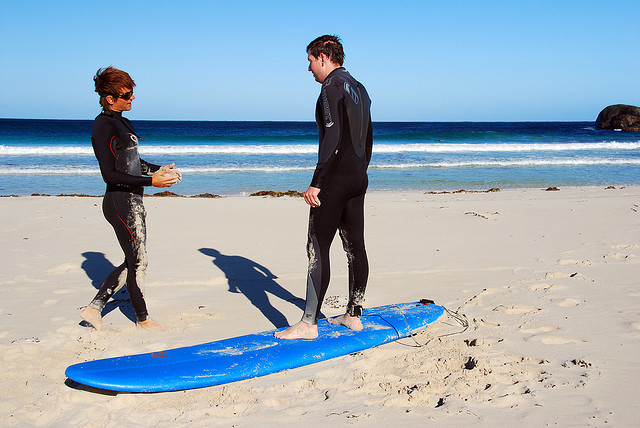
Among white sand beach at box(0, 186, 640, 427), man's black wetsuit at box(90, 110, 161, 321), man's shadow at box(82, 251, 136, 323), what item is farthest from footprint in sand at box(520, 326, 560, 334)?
man's shadow at box(82, 251, 136, 323)

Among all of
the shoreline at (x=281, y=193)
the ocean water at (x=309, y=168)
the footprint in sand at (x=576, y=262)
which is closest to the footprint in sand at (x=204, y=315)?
the footprint in sand at (x=576, y=262)

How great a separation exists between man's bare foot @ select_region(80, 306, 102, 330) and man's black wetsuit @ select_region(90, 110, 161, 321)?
0.03 meters

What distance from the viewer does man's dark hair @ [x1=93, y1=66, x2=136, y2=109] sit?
350cm

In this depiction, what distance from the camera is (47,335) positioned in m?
3.75

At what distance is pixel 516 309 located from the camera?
418 cm

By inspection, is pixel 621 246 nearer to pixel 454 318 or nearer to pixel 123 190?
pixel 454 318

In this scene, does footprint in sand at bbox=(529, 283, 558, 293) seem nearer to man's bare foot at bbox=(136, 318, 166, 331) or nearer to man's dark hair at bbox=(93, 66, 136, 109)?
man's bare foot at bbox=(136, 318, 166, 331)

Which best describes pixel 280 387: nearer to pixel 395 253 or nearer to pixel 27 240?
pixel 395 253

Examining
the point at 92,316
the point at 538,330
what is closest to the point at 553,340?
the point at 538,330

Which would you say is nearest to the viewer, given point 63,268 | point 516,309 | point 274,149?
point 516,309

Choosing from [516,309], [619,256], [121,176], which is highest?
[121,176]

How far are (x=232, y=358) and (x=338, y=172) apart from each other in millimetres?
1308

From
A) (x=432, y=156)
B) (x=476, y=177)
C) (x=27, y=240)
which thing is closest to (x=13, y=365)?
(x=27, y=240)

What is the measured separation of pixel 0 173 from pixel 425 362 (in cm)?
1801
